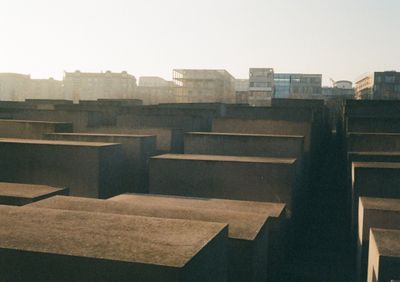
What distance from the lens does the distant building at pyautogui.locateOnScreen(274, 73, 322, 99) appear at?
260ft

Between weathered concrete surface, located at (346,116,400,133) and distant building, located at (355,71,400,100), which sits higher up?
distant building, located at (355,71,400,100)

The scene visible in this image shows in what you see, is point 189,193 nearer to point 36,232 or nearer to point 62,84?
point 36,232

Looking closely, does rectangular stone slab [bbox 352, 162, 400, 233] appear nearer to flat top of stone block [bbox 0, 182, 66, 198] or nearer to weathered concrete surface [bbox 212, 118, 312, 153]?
weathered concrete surface [bbox 212, 118, 312, 153]

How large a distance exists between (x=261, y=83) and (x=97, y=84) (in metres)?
39.1

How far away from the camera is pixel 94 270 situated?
11.5ft

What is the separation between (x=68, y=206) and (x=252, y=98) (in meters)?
65.4

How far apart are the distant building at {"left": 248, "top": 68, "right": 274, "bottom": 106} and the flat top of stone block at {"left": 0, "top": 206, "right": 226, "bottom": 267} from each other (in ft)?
218

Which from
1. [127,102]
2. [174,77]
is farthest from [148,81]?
[127,102]

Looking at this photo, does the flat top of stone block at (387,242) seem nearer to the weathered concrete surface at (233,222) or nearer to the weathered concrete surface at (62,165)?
the weathered concrete surface at (233,222)

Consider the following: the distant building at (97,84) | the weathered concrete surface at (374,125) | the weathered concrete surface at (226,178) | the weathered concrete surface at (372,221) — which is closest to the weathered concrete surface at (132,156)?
the weathered concrete surface at (226,178)

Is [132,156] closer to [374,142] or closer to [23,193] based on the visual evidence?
[23,193]

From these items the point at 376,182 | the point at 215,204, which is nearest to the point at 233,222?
the point at 215,204

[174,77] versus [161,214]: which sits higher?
[174,77]

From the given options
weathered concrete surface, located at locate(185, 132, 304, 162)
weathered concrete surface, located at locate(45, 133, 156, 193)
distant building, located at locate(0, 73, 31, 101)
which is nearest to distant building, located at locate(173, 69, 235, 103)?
distant building, located at locate(0, 73, 31, 101)
